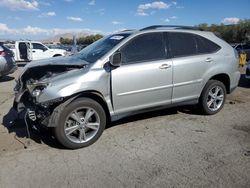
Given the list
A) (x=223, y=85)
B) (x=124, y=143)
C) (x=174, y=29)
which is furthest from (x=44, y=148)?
(x=223, y=85)

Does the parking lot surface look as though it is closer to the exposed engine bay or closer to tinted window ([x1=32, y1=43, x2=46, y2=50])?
the exposed engine bay

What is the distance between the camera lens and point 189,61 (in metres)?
5.44

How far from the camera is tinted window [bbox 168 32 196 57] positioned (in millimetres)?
5377

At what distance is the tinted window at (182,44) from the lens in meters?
5.38

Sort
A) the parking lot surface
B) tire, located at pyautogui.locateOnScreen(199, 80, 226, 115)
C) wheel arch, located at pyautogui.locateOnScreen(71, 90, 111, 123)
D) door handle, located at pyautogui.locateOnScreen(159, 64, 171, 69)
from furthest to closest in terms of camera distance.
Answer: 1. tire, located at pyautogui.locateOnScreen(199, 80, 226, 115)
2. door handle, located at pyautogui.locateOnScreen(159, 64, 171, 69)
3. wheel arch, located at pyautogui.locateOnScreen(71, 90, 111, 123)
4. the parking lot surface

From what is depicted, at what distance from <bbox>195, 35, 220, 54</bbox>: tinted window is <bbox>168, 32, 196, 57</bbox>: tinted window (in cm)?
12

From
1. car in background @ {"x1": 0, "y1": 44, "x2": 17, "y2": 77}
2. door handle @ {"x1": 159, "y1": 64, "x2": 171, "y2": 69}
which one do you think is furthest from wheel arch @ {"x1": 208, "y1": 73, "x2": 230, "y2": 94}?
car in background @ {"x1": 0, "y1": 44, "x2": 17, "y2": 77}

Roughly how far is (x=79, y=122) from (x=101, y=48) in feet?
4.93

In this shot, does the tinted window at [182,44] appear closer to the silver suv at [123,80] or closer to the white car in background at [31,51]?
the silver suv at [123,80]

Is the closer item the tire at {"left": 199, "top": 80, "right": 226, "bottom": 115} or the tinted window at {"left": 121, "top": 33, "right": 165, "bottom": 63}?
the tinted window at {"left": 121, "top": 33, "right": 165, "bottom": 63}

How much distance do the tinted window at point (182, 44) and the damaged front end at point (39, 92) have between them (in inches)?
70.8

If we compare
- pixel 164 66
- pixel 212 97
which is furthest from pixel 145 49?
pixel 212 97

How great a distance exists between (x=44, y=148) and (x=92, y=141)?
730 mm

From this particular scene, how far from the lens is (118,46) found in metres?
4.79
